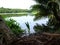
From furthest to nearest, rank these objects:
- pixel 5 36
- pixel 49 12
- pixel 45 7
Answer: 1. pixel 45 7
2. pixel 49 12
3. pixel 5 36

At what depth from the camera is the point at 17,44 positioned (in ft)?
6.89

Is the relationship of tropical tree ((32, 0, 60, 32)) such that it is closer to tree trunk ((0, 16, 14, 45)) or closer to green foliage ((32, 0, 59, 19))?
green foliage ((32, 0, 59, 19))

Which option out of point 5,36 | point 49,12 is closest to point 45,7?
point 49,12

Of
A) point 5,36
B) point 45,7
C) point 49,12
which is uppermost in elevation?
point 45,7

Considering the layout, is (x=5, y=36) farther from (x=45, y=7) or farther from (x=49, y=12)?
(x=45, y=7)

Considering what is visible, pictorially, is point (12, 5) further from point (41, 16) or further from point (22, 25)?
point (41, 16)

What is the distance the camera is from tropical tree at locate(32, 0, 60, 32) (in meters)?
9.76

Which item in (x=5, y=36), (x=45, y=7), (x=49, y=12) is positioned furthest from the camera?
(x=45, y=7)

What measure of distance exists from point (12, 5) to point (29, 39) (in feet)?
50.6

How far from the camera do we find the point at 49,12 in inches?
403

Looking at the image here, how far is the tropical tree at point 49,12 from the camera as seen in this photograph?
9.76 meters

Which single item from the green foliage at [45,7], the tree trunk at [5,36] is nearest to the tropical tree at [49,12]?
the green foliage at [45,7]

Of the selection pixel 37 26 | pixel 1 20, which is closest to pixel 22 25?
pixel 37 26

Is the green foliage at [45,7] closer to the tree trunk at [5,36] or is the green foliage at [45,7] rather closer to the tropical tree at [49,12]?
the tropical tree at [49,12]
